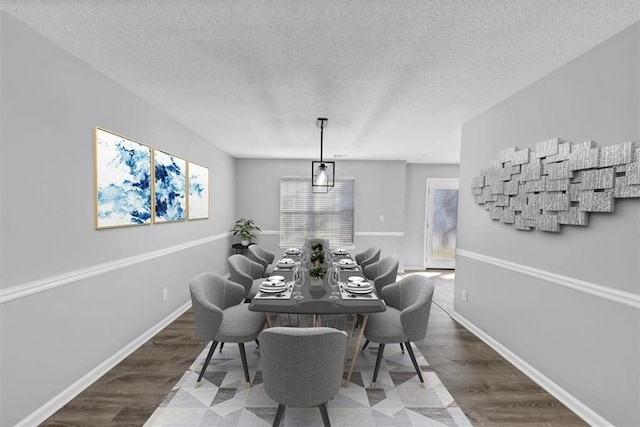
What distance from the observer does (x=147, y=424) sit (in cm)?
199

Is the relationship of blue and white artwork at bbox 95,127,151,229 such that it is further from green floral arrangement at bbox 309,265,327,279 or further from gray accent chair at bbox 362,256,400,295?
gray accent chair at bbox 362,256,400,295

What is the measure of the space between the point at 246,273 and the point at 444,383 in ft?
7.97

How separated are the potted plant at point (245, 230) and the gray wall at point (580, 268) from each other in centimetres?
439

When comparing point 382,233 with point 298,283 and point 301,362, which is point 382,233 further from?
point 301,362

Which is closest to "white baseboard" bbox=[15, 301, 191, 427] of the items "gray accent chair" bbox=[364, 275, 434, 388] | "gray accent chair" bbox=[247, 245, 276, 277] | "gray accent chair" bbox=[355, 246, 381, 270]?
"gray accent chair" bbox=[247, 245, 276, 277]

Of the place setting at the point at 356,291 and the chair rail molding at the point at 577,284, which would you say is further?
the place setting at the point at 356,291

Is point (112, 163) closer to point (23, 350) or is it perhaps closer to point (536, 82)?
point (23, 350)

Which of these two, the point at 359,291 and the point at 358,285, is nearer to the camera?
the point at 359,291

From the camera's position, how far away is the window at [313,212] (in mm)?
6594

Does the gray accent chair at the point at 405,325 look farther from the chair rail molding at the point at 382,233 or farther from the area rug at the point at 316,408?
the chair rail molding at the point at 382,233

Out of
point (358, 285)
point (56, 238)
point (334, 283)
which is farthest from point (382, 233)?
point (56, 238)

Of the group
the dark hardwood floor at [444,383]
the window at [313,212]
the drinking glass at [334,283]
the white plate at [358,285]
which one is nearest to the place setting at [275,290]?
the drinking glass at [334,283]

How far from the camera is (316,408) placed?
2162 mm

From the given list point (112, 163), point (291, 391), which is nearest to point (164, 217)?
point (112, 163)
